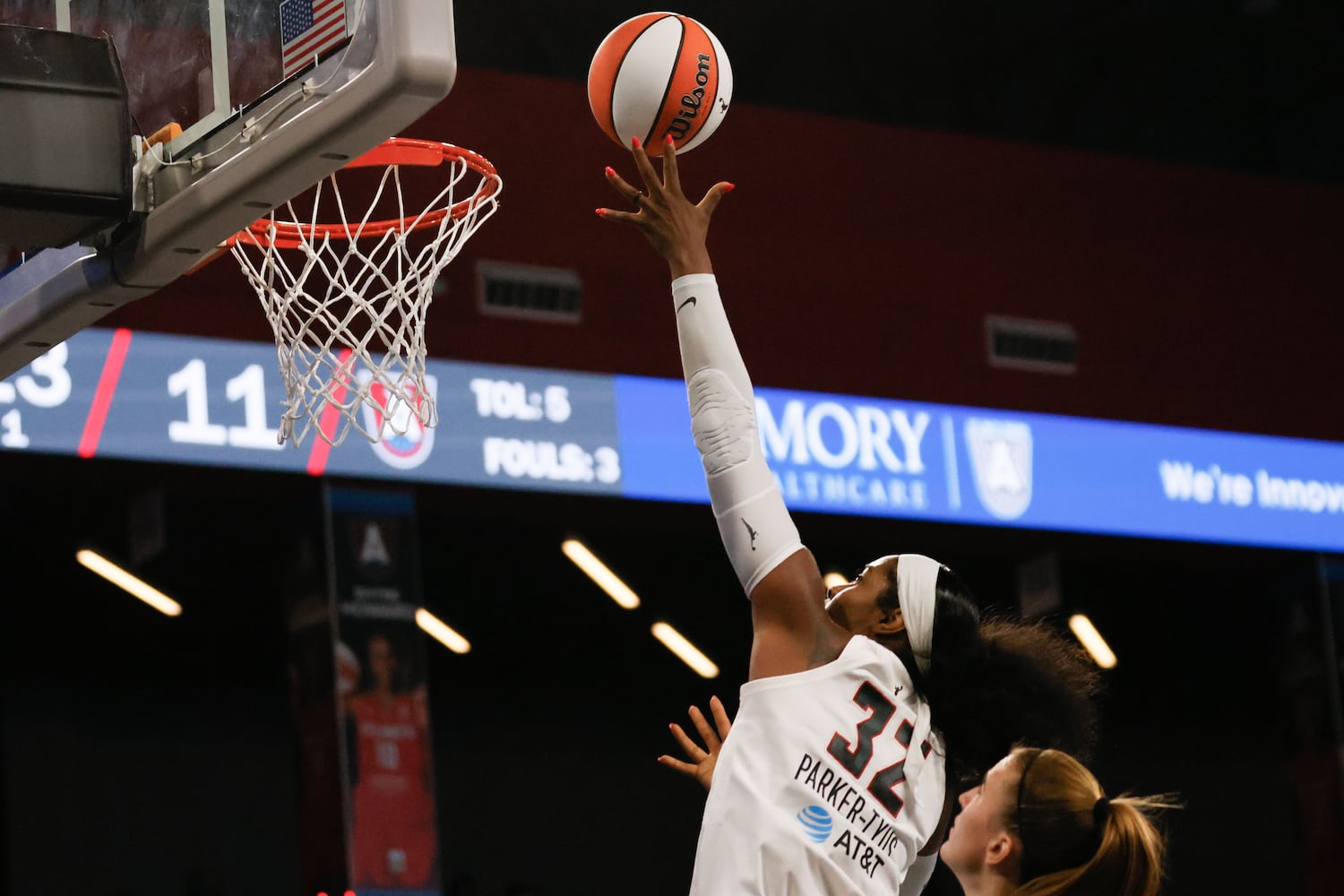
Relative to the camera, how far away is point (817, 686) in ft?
10.5

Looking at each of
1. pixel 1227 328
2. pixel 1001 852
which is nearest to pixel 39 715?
pixel 1227 328

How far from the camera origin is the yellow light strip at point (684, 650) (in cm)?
1300

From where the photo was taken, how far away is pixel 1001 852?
10.6 feet

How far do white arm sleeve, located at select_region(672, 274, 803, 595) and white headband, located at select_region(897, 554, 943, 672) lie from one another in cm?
22

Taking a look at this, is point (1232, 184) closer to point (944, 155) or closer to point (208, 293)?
point (944, 155)

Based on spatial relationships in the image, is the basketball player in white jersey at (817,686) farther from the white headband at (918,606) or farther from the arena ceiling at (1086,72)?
the arena ceiling at (1086,72)

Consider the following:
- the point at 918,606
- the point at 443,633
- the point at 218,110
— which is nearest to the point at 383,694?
the point at 443,633

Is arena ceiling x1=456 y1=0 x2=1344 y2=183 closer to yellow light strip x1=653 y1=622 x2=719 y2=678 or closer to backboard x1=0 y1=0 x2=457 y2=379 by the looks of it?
yellow light strip x1=653 y1=622 x2=719 y2=678

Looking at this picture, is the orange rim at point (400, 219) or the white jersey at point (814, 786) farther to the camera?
the orange rim at point (400, 219)

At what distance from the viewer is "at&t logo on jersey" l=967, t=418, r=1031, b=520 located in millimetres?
10516

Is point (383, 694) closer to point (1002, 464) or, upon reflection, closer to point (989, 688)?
point (1002, 464)

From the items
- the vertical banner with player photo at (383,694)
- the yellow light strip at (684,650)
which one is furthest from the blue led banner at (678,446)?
the yellow light strip at (684,650)

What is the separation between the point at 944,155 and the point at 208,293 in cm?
415

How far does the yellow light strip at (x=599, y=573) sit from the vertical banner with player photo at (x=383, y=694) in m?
2.12
